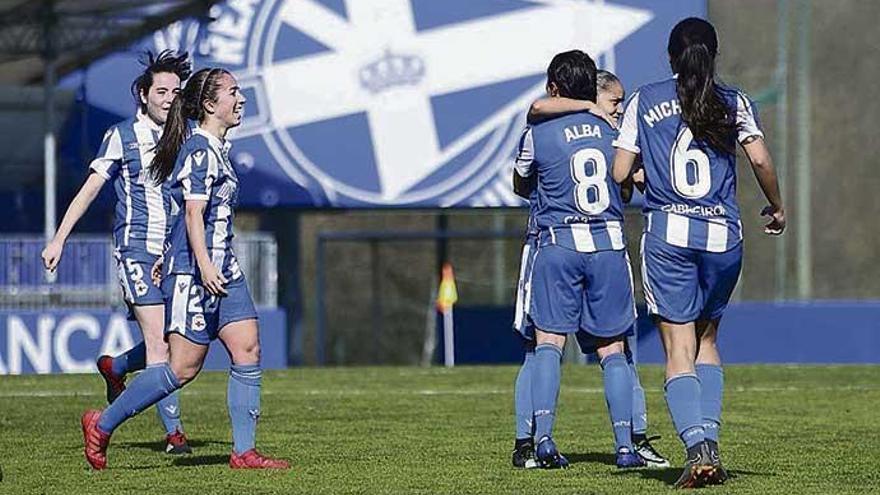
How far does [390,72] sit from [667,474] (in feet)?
51.4

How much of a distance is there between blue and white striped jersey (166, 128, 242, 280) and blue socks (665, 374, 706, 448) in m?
2.06

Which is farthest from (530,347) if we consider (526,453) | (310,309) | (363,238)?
(310,309)

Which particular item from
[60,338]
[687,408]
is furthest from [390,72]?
[687,408]

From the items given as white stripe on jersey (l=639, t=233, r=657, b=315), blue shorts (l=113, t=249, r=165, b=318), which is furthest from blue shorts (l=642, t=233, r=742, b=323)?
blue shorts (l=113, t=249, r=165, b=318)

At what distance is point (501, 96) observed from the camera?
2508cm

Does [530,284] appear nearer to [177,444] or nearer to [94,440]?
[94,440]

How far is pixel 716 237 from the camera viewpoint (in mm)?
9094

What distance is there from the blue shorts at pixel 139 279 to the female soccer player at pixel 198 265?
122 cm

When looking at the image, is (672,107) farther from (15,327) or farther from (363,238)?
(363,238)

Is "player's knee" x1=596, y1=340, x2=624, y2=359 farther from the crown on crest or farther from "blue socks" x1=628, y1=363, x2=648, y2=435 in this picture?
the crown on crest

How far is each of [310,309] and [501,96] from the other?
17412mm

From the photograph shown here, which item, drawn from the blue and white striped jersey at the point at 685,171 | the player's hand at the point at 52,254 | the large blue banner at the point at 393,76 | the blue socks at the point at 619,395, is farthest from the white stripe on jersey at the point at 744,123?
the large blue banner at the point at 393,76

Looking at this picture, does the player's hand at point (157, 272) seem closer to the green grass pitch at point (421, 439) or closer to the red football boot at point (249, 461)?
the green grass pitch at point (421, 439)

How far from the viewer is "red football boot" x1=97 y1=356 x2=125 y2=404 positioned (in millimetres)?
11596
